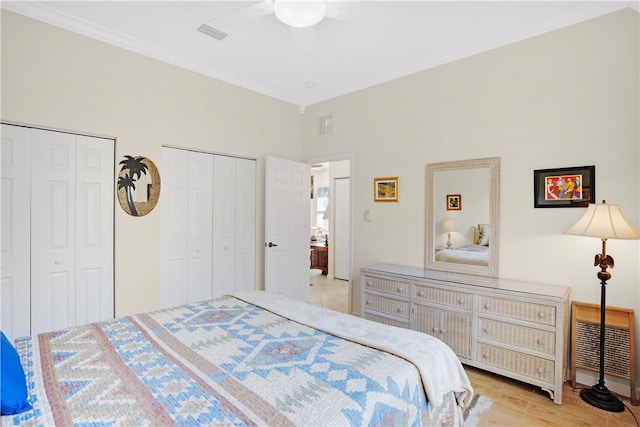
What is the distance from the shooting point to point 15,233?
2.51 meters

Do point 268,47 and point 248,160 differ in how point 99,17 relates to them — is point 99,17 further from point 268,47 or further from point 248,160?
point 248,160

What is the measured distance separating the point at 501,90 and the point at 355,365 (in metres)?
2.74

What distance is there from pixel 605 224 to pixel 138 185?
373cm

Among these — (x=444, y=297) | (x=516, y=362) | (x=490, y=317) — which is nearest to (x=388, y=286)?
(x=444, y=297)

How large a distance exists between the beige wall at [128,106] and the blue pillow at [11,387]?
195 cm

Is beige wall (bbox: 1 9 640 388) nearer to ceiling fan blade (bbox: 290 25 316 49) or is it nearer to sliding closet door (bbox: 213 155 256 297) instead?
sliding closet door (bbox: 213 155 256 297)

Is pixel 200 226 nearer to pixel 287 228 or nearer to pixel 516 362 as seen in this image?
pixel 287 228

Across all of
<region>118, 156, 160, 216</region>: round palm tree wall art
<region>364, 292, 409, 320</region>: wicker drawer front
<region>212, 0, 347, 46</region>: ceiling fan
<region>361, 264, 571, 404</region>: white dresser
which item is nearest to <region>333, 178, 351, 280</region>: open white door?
<region>364, 292, 409, 320</region>: wicker drawer front

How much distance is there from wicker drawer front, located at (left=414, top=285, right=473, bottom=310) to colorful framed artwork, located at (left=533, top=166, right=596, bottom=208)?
3.16 feet

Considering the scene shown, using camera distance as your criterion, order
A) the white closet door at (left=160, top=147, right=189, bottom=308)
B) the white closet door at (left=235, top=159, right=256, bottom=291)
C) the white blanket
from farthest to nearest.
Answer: the white closet door at (left=235, top=159, right=256, bottom=291)
the white closet door at (left=160, top=147, right=189, bottom=308)
the white blanket

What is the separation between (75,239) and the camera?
279 cm

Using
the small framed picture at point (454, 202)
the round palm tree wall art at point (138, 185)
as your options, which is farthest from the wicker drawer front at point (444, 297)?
the round palm tree wall art at point (138, 185)

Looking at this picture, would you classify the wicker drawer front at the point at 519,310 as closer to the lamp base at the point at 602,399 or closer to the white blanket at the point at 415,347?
the lamp base at the point at 602,399

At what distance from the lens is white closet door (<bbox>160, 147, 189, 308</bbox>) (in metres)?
3.33
